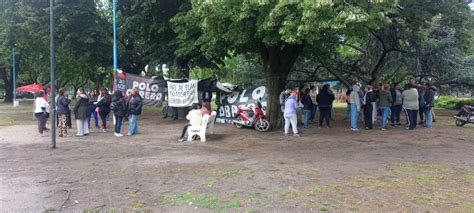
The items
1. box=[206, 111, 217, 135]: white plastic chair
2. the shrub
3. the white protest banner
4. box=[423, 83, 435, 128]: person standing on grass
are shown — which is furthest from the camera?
the shrub

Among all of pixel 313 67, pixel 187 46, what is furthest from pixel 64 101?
pixel 313 67

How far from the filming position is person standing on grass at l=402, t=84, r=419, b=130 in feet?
50.5

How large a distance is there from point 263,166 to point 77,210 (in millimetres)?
4034

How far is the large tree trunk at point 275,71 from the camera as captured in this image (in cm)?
1589

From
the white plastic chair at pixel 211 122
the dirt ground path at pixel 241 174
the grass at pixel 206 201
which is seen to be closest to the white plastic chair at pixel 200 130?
the dirt ground path at pixel 241 174

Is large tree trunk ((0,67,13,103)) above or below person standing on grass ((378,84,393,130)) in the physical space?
above

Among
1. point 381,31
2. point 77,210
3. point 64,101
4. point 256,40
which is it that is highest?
point 381,31

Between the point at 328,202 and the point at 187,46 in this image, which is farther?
the point at 187,46

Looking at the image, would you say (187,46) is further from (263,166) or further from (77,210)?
(77,210)

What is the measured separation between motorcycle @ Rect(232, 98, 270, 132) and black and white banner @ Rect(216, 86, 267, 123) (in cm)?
98

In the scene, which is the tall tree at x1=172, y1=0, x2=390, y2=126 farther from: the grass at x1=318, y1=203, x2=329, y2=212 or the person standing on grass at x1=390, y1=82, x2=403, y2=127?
the grass at x1=318, y1=203, x2=329, y2=212

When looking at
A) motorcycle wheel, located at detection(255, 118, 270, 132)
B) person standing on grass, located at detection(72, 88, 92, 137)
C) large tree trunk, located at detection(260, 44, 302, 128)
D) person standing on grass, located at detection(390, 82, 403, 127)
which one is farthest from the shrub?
person standing on grass, located at detection(72, 88, 92, 137)

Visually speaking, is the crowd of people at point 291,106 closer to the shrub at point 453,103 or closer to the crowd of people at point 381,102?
the crowd of people at point 381,102

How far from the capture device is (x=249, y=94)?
18.2 metres
